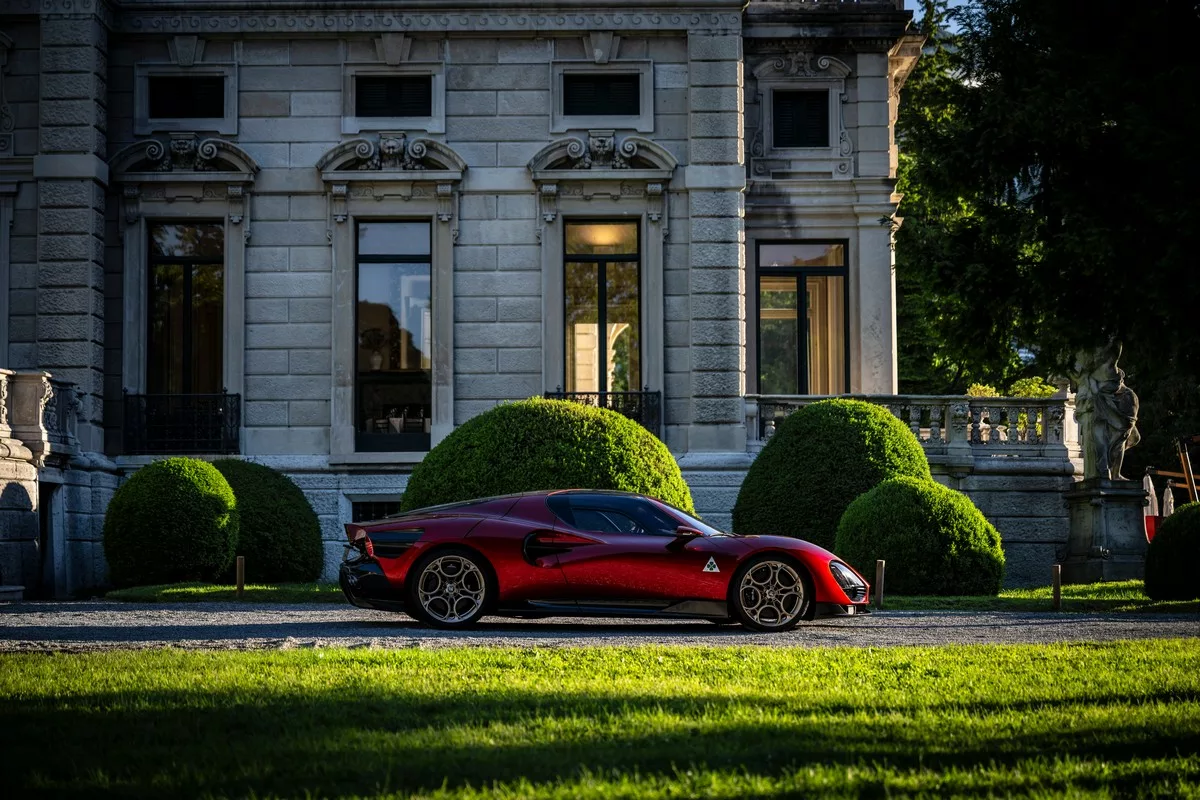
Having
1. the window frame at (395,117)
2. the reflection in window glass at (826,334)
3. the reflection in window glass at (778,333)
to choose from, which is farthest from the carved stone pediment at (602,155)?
the reflection in window glass at (826,334)

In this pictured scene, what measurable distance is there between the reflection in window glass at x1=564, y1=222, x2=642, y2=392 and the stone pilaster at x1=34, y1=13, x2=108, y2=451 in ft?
25.1

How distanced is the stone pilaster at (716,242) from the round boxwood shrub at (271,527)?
20.8 ft

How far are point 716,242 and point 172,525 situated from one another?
9829mm

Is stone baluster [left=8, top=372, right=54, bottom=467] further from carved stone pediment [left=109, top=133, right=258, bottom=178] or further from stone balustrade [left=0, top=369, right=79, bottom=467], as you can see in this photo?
carved stone pediment [left=109, top=133, right=258, bottom=178]

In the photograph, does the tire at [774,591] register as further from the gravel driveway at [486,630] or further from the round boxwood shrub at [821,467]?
the round boxwood shrub at [821,467]

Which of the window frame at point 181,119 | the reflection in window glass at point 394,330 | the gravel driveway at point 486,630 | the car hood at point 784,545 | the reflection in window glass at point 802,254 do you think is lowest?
the gravel driveway at point 486,630

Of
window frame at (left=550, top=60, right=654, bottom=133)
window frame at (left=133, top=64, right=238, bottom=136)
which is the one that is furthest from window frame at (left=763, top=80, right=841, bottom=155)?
window frame at (left=133, top=64, right=238, bottom=136)

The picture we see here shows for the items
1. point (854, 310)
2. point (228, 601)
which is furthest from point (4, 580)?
point (854, 310)

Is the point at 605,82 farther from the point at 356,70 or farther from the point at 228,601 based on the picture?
the point at 228,601

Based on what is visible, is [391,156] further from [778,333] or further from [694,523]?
[694,523]

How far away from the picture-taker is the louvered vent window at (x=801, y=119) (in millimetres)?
27406

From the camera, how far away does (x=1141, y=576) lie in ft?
81.6

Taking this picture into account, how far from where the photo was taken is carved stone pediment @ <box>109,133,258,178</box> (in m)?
25.2

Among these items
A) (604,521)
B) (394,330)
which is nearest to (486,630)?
(604,521)
